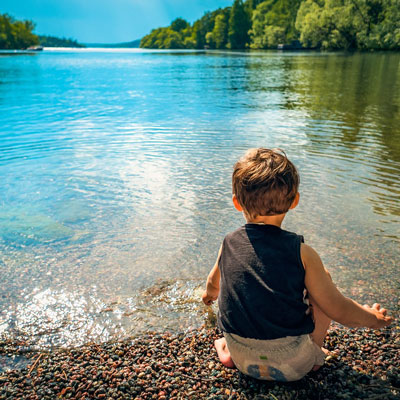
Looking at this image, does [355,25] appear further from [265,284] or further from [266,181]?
[265,284]

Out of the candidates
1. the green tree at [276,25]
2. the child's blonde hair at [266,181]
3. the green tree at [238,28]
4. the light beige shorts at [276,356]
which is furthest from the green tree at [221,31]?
the light beige shorts at [276,356]

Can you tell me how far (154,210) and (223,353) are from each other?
3.71 m

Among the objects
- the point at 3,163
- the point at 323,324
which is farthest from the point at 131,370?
the point at 3,163

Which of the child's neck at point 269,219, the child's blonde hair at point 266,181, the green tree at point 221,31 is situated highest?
the green tree at point 221,31

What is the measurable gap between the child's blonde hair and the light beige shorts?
2.83 ft

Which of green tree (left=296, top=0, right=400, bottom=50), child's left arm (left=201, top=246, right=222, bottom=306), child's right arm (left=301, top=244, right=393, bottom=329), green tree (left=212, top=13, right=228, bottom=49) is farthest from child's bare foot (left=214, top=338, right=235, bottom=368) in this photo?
green tree (left=212, top=13, right=228, bottom=49)

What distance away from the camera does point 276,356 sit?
7.84ft

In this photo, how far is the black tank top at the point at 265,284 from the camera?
7.28 ft

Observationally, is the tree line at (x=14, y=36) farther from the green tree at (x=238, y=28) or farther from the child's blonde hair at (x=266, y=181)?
the child's blonde hair at (x=266, y=181)

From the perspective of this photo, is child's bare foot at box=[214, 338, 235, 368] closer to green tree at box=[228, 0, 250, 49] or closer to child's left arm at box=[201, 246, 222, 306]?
child's left arm at box=[201, 246, 222, 306]

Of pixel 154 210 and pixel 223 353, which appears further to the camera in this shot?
pixel 154 210

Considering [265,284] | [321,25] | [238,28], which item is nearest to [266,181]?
[265,284]

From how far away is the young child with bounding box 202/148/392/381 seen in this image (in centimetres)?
223

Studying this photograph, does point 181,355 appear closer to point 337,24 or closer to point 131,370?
point 131,370
